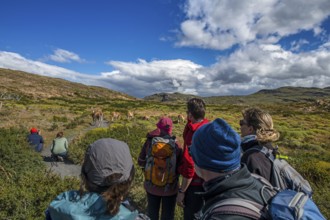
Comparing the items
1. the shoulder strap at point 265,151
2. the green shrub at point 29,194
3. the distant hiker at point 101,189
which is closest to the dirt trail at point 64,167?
the green shrub at point 29,194

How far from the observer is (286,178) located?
213 cm

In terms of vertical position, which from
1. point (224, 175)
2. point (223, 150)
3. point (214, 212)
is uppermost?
point (223, 150)

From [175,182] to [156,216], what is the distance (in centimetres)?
55

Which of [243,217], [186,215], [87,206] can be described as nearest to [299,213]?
[243,217]

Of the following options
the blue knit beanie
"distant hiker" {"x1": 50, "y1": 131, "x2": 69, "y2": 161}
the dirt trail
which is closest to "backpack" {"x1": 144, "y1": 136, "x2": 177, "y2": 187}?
the blue knit beanie

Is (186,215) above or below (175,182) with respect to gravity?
below

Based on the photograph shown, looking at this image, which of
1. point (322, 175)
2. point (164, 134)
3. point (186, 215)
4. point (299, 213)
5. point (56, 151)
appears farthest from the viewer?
point (56, 151)

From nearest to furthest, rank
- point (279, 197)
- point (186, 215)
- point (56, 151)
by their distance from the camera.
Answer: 1. point (279, 197)
2. point (186, 215)
3. point (56, 151)

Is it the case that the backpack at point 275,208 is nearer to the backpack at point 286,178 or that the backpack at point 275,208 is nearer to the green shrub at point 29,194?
the backpack at point 286,178

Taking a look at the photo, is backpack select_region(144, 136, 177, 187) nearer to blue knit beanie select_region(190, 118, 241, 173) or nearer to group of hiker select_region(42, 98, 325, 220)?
group of hiker select_region(42, 98, 325, 220)

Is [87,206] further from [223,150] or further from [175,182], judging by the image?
[175,182]

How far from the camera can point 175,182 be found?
3.53 metres

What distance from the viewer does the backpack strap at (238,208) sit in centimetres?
132

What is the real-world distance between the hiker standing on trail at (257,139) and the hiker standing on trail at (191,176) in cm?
60
